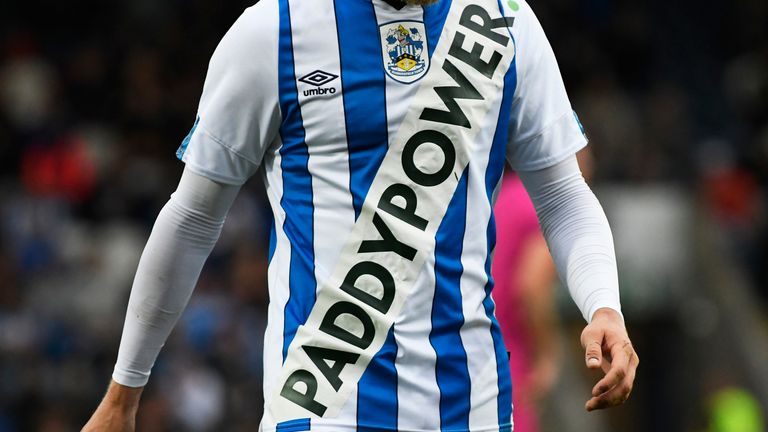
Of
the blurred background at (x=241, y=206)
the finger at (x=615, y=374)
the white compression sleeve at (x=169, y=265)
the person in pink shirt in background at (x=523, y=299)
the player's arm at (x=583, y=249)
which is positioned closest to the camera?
the finger at (x=615, y=374)

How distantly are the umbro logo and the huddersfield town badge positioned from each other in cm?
13

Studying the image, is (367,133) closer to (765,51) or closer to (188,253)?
(188,253)

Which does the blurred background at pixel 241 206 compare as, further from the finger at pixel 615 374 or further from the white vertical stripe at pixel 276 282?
the finger at pixel 615 374

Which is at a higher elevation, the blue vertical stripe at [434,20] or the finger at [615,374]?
the blue vertical stripe at [434,20]

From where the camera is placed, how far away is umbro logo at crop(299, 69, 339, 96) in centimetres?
288

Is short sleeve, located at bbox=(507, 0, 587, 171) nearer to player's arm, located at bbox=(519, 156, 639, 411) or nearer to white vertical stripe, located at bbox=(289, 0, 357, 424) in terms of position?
player's arm, located at bbox=(519, 156, 639, 411)

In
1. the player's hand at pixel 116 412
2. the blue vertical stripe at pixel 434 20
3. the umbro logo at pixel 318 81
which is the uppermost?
the blue vertical stripe at pixel 434 20

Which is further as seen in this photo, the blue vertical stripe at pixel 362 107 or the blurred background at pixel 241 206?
the blurred background at pixel 241 206

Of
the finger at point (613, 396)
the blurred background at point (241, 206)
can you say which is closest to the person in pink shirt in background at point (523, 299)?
the finger at point (613, 396)

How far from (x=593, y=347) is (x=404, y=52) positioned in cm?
77

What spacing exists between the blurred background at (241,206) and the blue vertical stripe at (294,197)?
19.8ft

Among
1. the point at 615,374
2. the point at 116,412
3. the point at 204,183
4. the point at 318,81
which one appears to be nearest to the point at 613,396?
the point at 615,374

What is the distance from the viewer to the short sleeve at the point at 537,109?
304cm

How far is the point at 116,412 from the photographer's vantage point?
3.08 m
